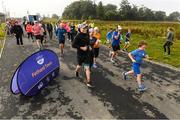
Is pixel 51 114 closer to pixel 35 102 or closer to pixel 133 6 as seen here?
pixel 35 102

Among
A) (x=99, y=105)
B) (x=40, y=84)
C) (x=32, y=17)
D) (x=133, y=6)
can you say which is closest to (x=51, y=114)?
(x=99, y=105)

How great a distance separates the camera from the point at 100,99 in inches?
304

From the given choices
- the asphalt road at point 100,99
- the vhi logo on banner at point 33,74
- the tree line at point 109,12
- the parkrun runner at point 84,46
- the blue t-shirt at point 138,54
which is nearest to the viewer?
the asphalt road at point 100,99

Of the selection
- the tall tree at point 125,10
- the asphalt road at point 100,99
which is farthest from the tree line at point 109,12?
the asphalt road at point 100,99

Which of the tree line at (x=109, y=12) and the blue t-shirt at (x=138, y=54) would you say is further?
the tree line at (x=109, y=12)

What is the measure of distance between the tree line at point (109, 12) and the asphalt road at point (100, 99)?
83.7m

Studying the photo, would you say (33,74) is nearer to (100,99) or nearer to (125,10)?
(100,99)

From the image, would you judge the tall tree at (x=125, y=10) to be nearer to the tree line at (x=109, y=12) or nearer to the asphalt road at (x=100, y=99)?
the tree line at (x=109, y=12)

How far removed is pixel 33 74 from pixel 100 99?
7.22 feet

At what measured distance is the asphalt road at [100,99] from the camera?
267 inches

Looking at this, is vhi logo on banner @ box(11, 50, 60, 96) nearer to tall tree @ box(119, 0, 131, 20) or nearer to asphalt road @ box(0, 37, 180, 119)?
asphalt road @ box(0, 37, 180, 119)

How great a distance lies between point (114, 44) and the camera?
42.6 ft

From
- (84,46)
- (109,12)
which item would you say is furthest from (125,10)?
(84,46)

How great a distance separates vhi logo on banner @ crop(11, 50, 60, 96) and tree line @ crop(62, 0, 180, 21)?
277 feet
